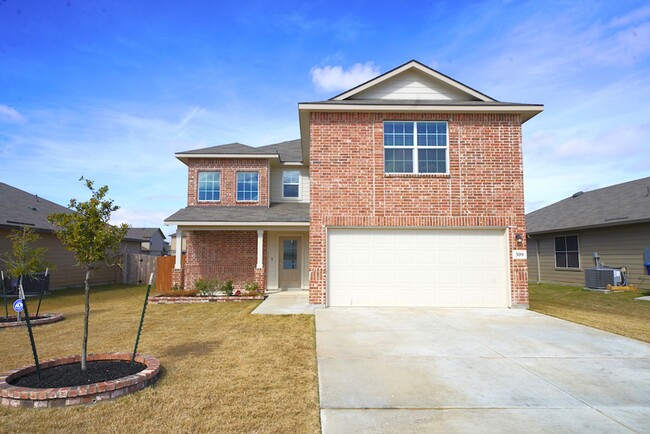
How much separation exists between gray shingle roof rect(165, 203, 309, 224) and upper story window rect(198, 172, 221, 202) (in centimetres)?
62

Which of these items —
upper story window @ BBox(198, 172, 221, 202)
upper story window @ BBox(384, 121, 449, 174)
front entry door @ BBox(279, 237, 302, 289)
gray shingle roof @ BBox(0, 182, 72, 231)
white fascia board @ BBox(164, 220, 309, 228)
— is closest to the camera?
upper story window @ BBox(384, 121, 449, 174)

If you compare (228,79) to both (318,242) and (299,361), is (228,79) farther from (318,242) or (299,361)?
(299,361)

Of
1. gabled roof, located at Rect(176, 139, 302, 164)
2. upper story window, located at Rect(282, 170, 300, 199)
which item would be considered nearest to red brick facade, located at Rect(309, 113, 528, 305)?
gabled roof, located at Rect(176, 139, 302, 164)

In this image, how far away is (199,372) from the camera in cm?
524

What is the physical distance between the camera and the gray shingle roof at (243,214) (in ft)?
48.6

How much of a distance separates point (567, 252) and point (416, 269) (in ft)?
42.5

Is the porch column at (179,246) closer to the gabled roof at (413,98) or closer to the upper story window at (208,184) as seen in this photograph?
the upper story window at (208,184)

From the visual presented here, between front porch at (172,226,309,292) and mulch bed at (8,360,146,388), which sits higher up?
front porch at (172,226,309,292)

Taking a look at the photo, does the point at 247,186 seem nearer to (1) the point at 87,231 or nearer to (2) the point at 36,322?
(2) the point at 36,322

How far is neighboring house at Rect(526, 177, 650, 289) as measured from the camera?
1588 cm

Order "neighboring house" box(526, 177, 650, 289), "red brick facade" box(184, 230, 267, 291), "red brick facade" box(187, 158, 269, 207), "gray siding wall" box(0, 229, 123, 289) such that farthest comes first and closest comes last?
"gray siding wall" box(0, 229, 123, 289) < "red brick facade" box(187, 158, 269, 207) < "red brick facade" box(184, 230, 267, 291) < "neighboring house" box(526, 177, 650, 289)

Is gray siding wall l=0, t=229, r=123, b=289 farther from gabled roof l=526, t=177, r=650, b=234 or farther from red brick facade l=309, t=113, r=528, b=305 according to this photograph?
gabled roof l=526, t=177, r=650, b=234

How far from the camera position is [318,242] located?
10641mm

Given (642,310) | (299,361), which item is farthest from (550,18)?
(299,361)
